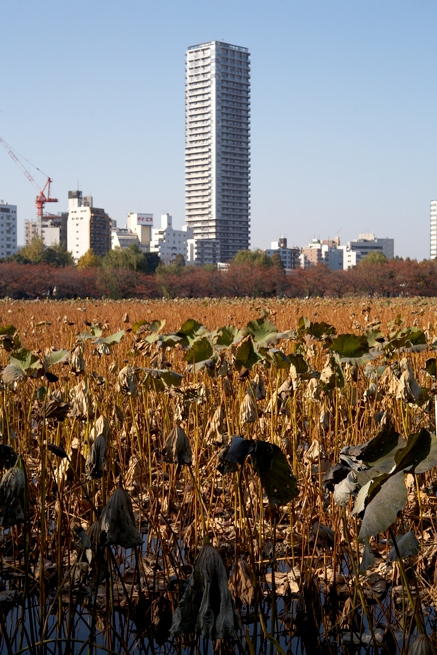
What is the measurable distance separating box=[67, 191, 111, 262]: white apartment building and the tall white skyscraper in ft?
67.1

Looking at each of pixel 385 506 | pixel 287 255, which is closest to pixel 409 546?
pixel 385 506

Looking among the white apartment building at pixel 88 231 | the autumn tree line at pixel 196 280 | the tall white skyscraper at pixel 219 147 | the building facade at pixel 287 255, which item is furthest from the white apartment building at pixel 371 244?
the autumn tree line at pixel 196 280

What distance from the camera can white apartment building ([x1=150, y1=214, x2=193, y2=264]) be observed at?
14512 cm

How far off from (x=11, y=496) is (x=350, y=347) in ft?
8.39

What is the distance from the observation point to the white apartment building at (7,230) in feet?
461

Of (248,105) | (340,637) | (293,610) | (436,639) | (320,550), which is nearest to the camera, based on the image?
(436,639)

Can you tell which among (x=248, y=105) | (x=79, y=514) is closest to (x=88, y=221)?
(x=248, y=105)

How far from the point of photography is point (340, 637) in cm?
236

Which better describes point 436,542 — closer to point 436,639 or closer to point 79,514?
point 436,639

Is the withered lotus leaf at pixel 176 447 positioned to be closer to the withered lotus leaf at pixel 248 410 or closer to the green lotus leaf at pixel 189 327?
the withered lotus leaf at pixel 248 410

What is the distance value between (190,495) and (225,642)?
4.32 ft

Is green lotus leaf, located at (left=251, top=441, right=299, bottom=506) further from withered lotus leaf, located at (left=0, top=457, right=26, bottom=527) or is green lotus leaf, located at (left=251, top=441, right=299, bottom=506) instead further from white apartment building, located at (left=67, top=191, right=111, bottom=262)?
white apartment building, located at (left=67, top=191, right=111, bottom=262)

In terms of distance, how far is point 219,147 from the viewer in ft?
473

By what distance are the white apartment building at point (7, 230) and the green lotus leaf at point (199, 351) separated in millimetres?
141407
